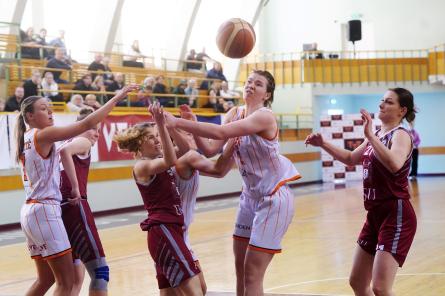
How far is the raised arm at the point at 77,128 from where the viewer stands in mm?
4750

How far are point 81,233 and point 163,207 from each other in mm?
1176

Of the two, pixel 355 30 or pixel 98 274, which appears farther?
pixel 355 30

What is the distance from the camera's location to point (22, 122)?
5.41 metres

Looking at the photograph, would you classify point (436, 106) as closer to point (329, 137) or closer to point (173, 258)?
point (329, 137)

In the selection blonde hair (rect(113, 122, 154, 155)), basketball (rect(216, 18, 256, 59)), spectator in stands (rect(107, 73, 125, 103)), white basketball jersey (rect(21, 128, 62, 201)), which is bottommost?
white basketball jersey (rect(21, 128, 62, 201))

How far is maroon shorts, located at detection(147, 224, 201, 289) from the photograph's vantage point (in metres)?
4.71

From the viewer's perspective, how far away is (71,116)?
13930 millimetres

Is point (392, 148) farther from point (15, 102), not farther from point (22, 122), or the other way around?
point (15, 102)

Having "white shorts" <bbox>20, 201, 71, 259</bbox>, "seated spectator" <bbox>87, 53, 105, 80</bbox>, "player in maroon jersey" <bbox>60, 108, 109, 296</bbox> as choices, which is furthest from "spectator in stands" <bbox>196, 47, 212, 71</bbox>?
"white shorts" <bbox>20, 201, 71, 259</bbox>

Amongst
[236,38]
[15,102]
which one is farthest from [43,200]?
[15,102]

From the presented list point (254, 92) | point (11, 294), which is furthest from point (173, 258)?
point (11, 294)

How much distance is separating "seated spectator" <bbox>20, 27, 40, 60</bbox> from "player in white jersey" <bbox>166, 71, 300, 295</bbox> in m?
12.1

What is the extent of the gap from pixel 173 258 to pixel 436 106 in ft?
74.8

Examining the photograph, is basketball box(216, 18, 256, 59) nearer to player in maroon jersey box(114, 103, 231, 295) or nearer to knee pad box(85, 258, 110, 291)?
player in maroon jersey box(114, 103, 231, 295)
